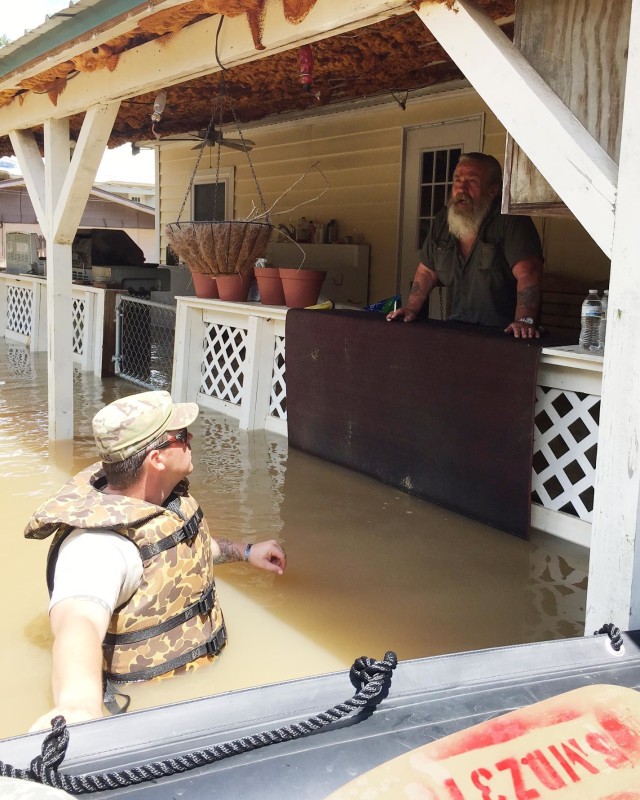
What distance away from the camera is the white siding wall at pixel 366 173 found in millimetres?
6980

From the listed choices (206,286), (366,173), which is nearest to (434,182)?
(366,173)

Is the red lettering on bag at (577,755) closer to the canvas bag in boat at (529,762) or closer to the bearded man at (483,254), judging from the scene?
the canvas bag in boat at (529,762)

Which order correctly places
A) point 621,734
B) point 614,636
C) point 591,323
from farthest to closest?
point 591,323 < point 614,636 < point 621,734

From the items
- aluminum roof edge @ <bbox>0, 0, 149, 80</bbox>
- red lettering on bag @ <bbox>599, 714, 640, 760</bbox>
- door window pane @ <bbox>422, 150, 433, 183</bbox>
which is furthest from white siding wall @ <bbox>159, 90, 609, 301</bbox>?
red lettering on bag @ <bbox>599, 714, 640, 760</bbox>

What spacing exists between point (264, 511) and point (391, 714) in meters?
3.32

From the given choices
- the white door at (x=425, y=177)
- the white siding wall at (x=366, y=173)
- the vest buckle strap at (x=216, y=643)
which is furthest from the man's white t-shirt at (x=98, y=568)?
the white door at (x=425, y=177)

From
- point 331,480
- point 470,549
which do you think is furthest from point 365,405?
point 470,549

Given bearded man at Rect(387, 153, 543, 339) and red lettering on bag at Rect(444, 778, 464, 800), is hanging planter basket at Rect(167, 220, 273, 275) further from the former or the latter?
red lettering on bag at Rect(444, 778, 464, 800)

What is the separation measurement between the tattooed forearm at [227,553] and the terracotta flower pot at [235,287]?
3.73 meters

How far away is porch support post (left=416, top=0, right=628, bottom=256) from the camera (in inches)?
87.8

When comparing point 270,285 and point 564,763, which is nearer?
point 564,763

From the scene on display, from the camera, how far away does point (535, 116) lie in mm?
2418

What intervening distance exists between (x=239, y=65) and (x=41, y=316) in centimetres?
676

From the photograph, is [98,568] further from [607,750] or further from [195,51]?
[195,51]
